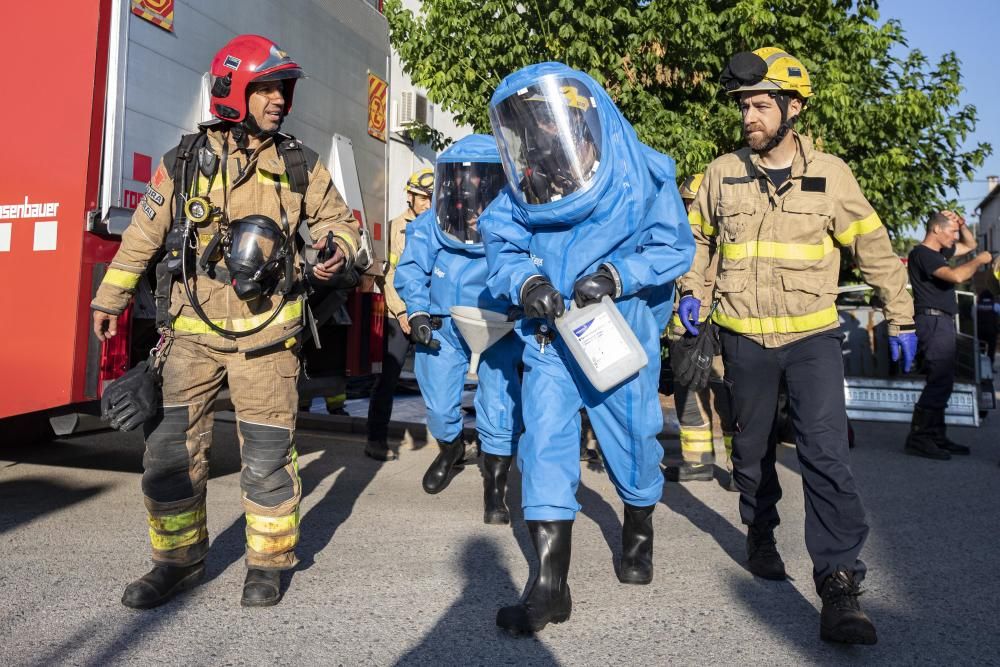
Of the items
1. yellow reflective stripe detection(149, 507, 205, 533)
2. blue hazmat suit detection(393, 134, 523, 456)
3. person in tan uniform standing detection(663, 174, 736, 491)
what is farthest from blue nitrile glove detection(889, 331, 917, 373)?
yellow reflective stripe detection(149, 507, 205, 533)

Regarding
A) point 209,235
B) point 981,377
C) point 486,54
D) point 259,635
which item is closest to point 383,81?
point 486,54

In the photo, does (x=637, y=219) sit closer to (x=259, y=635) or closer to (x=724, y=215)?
(x=724, y=215)

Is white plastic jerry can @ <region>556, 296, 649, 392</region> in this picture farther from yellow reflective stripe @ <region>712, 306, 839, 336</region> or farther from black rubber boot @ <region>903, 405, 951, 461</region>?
black rubber boot @ <region>903, 405, 951, 461</region>

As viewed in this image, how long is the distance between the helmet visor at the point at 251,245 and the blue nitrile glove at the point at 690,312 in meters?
1.74

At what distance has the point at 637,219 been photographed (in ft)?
10.9

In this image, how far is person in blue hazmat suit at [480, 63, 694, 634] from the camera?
3188 mm

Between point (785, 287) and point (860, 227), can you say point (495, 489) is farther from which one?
point (860, 227)

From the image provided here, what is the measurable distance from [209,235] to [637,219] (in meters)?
1.69

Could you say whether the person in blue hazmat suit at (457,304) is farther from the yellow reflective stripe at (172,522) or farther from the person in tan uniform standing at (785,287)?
the yellow reflective stripe at (172,522)

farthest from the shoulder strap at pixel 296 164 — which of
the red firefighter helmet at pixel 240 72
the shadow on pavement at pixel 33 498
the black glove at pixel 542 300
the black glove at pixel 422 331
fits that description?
the shadow on pavement at pixel 33 498

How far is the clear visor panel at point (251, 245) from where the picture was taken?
3.32 meters

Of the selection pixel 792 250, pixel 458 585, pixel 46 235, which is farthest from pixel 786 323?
pixel 46 235

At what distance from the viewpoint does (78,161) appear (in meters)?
4.43

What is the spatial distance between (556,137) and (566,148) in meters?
0.06
